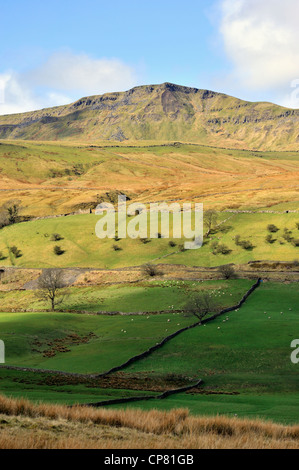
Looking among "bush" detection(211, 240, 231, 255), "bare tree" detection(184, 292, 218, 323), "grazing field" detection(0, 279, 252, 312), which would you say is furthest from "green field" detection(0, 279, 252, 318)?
"bush" detection(211, 240, 231, 255)

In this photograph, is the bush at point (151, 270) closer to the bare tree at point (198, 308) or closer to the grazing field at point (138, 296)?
the grazing field at point (138, 296)

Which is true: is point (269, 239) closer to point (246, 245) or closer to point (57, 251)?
point (246, 245)

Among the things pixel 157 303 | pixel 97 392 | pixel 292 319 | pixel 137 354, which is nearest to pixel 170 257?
pixel 157 303

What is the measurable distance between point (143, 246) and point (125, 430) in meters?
110

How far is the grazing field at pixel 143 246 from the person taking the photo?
113 meters

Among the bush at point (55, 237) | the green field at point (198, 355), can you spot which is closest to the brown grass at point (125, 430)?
the green field at point (198, 355)

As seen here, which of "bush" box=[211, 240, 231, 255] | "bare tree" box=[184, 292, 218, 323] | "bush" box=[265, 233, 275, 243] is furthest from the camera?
"bush" box=[265, 233, 275, 243]

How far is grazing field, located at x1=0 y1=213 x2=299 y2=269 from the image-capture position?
113m

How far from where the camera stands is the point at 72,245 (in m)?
137

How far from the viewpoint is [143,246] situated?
128875mm

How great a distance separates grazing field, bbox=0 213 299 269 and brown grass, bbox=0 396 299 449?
89874mm

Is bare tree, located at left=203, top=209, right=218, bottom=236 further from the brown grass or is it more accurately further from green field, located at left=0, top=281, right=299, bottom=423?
the brown grass

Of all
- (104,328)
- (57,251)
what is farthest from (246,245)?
(104,328)
